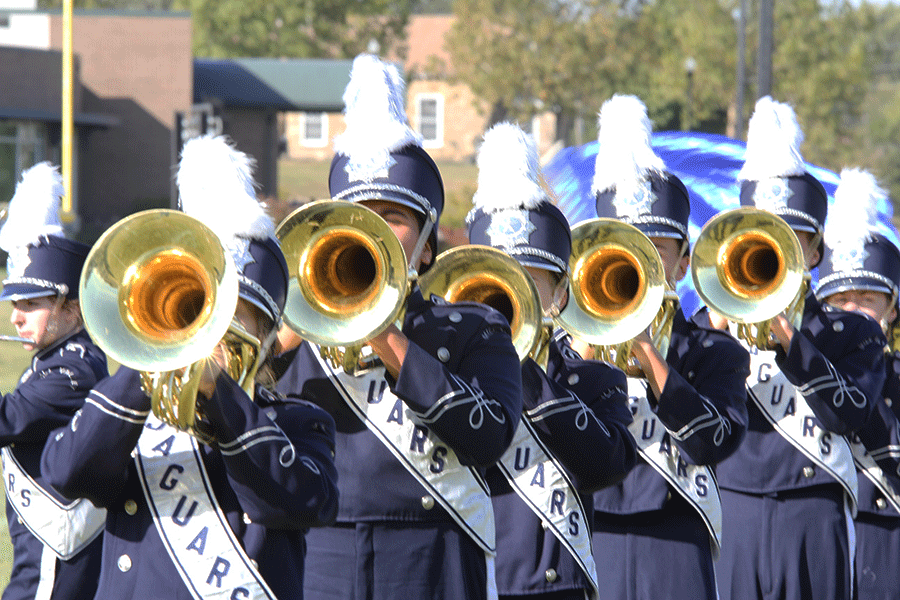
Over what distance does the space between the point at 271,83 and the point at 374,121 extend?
24589 millimetres

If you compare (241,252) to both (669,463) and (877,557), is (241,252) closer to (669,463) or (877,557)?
(669,463)

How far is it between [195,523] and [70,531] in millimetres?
1429

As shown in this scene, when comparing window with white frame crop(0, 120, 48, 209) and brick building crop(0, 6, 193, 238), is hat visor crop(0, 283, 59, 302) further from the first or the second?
brick building crop(0, 6, 193, 238)

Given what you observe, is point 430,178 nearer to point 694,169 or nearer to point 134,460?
point 134,460

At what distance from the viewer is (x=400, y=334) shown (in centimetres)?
277

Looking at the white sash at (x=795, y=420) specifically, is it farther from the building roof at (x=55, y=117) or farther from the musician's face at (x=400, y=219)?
the building roof at (x=55, y=117)

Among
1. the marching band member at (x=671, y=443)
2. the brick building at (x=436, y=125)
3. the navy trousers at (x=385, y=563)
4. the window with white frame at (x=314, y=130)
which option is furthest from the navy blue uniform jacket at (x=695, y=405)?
the window with white frame at (x=314, y=130)

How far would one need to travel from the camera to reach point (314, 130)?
50031 millimetres

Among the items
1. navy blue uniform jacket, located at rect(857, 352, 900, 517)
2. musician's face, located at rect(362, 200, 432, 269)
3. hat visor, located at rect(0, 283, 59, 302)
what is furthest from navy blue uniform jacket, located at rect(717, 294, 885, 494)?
hat visor, located at rect(0, 283, 59, 302)

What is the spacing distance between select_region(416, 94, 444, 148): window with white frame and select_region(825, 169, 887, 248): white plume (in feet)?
145

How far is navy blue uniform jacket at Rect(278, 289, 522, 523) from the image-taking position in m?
2.83

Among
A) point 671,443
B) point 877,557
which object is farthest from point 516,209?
point 877,557

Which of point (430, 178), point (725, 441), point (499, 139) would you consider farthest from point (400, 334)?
point (725, 441)

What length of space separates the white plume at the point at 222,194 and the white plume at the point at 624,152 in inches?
73.8
